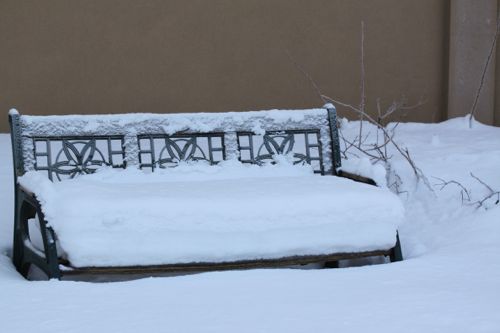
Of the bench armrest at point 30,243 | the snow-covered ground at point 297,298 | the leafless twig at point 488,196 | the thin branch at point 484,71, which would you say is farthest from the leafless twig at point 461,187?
the bench armrest at point 30,243

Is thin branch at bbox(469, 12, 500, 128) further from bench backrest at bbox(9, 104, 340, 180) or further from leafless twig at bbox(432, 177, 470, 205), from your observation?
bench backrest at bbox(9, 104, 340, 180)

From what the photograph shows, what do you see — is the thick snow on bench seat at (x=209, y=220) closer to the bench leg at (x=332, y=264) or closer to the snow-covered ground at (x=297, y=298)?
the snow-covered ground at (x=297, y=298)

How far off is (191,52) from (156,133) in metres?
3.08

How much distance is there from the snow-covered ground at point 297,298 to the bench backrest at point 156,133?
1.35ft

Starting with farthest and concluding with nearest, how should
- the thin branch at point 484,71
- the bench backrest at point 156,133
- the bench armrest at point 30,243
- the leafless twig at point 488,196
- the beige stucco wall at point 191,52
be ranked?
1. the beige stucco wall at point 191,52
2. the thin branch at point 484,71
3. the leafless twig at point 488,196
4. the bench backrest at point 156,133
5. the bench armrest at point 30,243

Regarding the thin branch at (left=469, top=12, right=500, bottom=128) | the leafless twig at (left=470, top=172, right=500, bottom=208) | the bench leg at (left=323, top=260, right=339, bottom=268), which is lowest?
the bench leg at (left=323, top=260, right=339, bottom=268)

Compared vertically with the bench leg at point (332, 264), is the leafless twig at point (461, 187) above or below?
above

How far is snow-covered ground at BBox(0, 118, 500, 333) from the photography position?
2824 mm

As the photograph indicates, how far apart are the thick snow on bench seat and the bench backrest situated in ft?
1.28

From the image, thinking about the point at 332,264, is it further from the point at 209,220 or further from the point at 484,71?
the point at 484,71

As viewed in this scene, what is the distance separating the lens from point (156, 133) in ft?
14.4

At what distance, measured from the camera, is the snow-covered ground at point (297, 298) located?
2824mm

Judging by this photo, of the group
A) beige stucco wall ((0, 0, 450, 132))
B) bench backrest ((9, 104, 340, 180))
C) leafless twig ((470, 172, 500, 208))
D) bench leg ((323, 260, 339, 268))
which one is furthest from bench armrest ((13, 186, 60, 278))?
beige stucco wall ((0, 0, 450, 132))

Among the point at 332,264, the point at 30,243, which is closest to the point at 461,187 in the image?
the point at 332,264
